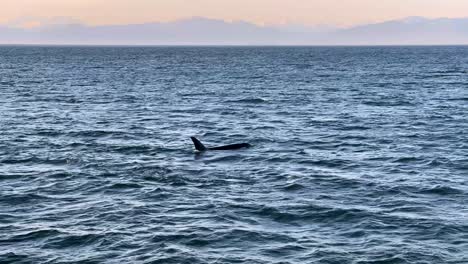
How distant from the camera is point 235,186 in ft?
105

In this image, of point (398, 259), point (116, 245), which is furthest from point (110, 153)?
point (398, 259)

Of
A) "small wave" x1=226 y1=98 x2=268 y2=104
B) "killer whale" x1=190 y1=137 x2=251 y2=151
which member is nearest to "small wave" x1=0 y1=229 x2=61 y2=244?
"killer whale" x1=190 y1=137 x2=251 y2=151

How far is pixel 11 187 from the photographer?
3231 centimetres

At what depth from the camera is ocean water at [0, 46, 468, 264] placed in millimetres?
23016

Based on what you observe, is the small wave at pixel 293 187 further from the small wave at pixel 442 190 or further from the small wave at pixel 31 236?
the small wave at pixel 31 236

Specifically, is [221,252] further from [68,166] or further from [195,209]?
[68,166]

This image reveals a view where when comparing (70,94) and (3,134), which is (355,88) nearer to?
(70,94)

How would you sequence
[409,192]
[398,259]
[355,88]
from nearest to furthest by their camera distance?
[398,259], [409,192], [355,88]

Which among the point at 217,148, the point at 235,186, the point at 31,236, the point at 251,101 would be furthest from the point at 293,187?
the point at 251,101

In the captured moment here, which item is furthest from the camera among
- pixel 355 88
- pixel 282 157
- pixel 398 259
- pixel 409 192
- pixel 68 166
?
pixel 355 88

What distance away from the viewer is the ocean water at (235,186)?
75.5ft

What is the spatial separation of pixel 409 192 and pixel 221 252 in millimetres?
12407

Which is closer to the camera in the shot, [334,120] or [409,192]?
[409,192]

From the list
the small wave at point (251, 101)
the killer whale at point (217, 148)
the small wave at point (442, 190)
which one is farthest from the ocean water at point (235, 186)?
the small wave at point (251, 101)
